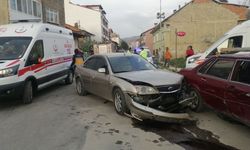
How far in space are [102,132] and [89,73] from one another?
380 cm

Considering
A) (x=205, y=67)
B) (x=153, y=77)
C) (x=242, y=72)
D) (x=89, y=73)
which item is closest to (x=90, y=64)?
(x=89, y=73)

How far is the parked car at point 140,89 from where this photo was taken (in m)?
7.27

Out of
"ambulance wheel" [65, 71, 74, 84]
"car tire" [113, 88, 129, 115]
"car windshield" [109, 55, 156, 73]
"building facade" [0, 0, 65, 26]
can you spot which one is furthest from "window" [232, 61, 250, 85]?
"ambulance wheel" [65, 71, 74, 84]

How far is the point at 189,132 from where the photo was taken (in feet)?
22.2

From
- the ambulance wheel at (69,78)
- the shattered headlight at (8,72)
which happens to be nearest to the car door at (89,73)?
the shattered headlight at (8,72)

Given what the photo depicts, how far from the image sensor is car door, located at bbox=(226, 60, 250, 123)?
5949mm

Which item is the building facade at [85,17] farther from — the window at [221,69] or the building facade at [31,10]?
the window at [221,69]

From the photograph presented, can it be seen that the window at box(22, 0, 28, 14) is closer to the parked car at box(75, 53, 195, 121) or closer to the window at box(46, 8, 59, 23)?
the window at box(46, 8, 59, 23)

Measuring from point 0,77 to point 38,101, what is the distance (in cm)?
176

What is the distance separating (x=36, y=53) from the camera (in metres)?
10.7

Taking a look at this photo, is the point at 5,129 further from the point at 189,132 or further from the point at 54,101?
the point at 189,132

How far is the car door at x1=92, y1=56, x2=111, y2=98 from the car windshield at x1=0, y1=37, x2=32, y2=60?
2298 mm

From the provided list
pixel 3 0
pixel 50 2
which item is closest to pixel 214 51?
pixel 3 0

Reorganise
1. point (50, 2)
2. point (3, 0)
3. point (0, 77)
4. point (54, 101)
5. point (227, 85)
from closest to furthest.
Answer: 1. point (227, 85)
2. point (0, 77)
3. point (54, 101)
4. point (3, 0)
5. point (50, 2)
